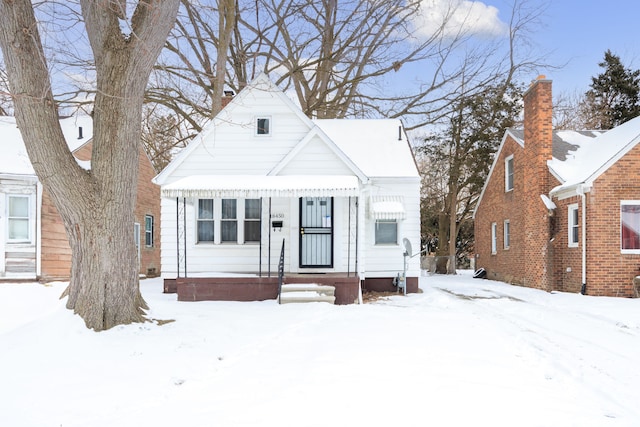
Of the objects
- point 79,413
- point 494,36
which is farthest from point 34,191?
point 494,36

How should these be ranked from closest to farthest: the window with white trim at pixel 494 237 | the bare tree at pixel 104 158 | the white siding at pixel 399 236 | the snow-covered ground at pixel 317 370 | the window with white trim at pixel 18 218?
the snow-covered ground at pixel 317 370, the bare tree at pixel 104 158, the white siding at pixel 399 236, the window with white trim at pixel 18 218, the window with white trim at pixel 494 237

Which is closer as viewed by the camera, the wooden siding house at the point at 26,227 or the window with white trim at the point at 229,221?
the window with white trim at the point at 229,221

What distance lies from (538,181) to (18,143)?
16333mm

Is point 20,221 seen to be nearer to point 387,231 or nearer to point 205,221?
point 205,221

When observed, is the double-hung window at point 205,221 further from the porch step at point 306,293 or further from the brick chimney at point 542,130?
the brick chimney at point 542,130

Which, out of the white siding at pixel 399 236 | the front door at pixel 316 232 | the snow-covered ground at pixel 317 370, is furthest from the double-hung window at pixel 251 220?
the snow-covered ground at pixel 317 370

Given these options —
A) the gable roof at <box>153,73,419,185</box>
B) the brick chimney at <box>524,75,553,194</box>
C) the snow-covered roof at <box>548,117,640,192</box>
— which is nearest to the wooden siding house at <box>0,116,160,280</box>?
the gable roof at <box>153,73,419,185</box>

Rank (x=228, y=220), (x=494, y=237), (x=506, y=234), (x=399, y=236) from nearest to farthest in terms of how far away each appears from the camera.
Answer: (x=228, y=220) < (x=399, y=236) < (x=506, y=234) < (x=494, y=237)

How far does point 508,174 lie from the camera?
17.4 meters

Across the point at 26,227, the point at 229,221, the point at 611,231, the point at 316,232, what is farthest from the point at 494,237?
the point at 26,227

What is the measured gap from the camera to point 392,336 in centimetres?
684

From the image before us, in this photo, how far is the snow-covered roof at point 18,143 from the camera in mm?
14000

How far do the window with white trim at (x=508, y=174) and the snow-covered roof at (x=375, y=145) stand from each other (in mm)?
4914

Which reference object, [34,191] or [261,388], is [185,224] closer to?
[34,191]
